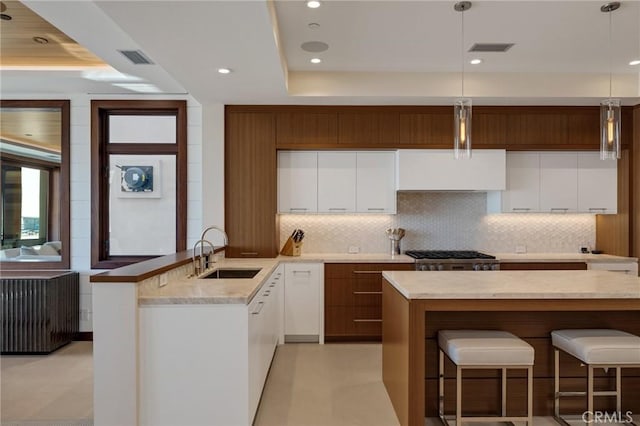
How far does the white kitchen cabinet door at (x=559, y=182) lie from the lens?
185 inches

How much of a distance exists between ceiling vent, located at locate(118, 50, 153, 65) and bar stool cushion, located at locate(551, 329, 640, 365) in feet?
13.1

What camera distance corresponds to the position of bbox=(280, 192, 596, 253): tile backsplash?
4984 mm

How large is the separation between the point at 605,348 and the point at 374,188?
112 inches

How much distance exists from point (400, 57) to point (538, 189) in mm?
2418

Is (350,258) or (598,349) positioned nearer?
(598,349)

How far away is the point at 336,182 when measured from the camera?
4.68 metres

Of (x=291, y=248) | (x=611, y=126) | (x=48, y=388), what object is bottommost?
(x=48, y=388)

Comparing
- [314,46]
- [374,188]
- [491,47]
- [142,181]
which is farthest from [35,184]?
[491,47]

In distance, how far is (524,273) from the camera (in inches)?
121

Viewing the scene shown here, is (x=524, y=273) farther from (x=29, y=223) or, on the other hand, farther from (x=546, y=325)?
(x=29, y=223)

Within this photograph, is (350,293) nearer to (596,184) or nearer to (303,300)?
(303,300)

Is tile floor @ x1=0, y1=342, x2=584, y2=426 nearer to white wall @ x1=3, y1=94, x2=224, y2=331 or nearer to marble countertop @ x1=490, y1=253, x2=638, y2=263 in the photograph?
white wall @ x1=3, y1=94, x2=224, y2=331

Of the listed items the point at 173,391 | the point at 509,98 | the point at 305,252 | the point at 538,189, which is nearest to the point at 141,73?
the point at 305,252

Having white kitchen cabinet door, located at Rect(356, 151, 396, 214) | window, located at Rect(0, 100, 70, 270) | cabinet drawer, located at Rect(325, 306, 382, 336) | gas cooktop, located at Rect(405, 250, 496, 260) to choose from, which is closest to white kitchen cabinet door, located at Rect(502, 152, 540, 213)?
gas cooktop, located at Rect(405, 250, 496, 260)
